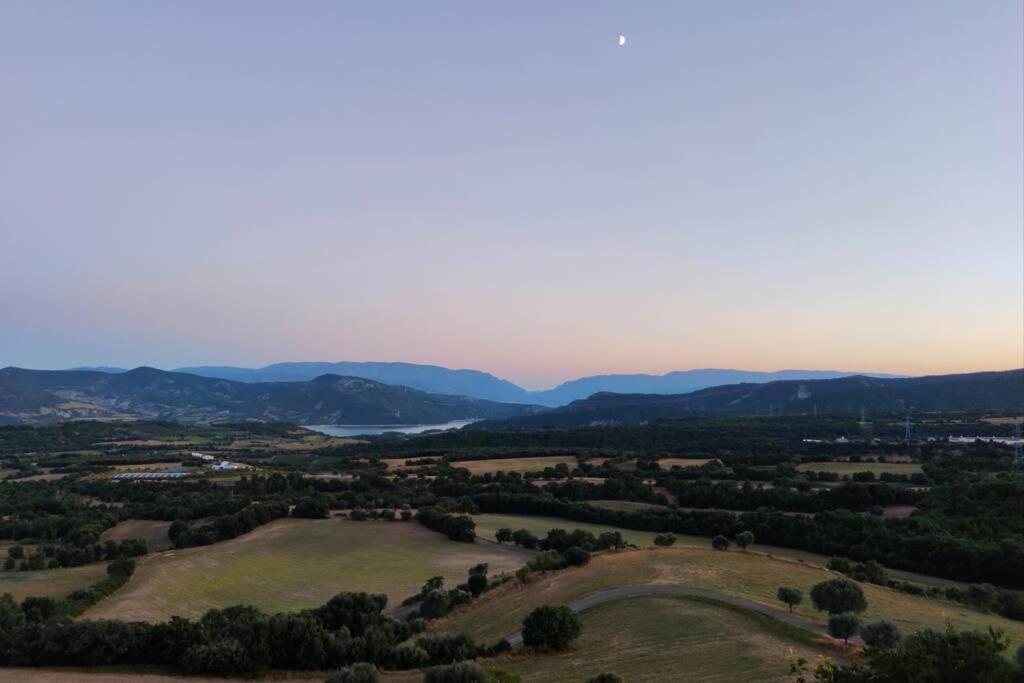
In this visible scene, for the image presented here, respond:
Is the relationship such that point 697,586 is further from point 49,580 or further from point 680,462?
point 680,462

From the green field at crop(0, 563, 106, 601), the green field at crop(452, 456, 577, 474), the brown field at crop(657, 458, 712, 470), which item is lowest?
the green field at crop(0, 563, 106, 601)

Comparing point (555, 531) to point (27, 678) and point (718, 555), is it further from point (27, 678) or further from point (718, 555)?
point (27, 678)

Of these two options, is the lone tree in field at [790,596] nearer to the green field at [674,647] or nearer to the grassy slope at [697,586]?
the grassy slope at [697,586]

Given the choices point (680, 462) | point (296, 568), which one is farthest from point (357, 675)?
point (680, 462)

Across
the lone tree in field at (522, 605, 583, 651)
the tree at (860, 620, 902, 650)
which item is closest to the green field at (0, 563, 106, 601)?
the lone tree in field at (522, 605, 583, 651)

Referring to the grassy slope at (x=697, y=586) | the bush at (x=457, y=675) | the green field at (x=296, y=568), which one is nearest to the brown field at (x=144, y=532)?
the green field at (x=296, y=568)

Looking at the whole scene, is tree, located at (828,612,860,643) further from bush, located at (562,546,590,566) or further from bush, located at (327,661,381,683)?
bush, located at (327,661,381,683)
